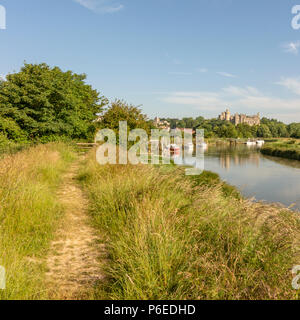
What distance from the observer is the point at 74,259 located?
317cm

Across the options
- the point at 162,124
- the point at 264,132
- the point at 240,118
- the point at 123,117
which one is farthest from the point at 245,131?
the point at 123,117

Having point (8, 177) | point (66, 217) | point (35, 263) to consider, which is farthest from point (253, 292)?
point (8, 177)

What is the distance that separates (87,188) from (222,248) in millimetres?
4901

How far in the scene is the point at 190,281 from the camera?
207cm

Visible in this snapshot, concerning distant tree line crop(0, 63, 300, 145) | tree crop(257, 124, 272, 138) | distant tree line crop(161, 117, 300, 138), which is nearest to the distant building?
distant tree line crop(0, 63, 300, 145)

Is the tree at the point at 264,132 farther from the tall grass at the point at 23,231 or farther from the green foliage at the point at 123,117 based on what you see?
the tall grass at the point at 23,231

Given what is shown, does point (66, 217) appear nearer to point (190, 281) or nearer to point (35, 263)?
point (35, 263)

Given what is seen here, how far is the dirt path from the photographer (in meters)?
2.51

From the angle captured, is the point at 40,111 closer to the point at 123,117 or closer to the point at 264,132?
the point at 123,117

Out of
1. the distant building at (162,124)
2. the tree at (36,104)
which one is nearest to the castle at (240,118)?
the distant building at (162,124)

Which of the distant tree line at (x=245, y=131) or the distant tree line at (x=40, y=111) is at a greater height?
the distant tree line at (x=245, y=131)

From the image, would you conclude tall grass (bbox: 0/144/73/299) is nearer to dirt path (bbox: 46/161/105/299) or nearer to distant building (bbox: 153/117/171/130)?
dirt path (bbox: 46/161/105/299)

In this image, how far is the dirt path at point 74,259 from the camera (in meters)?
2.51

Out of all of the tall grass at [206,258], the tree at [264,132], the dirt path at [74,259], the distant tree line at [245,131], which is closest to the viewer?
the tall grass at [206,258]
